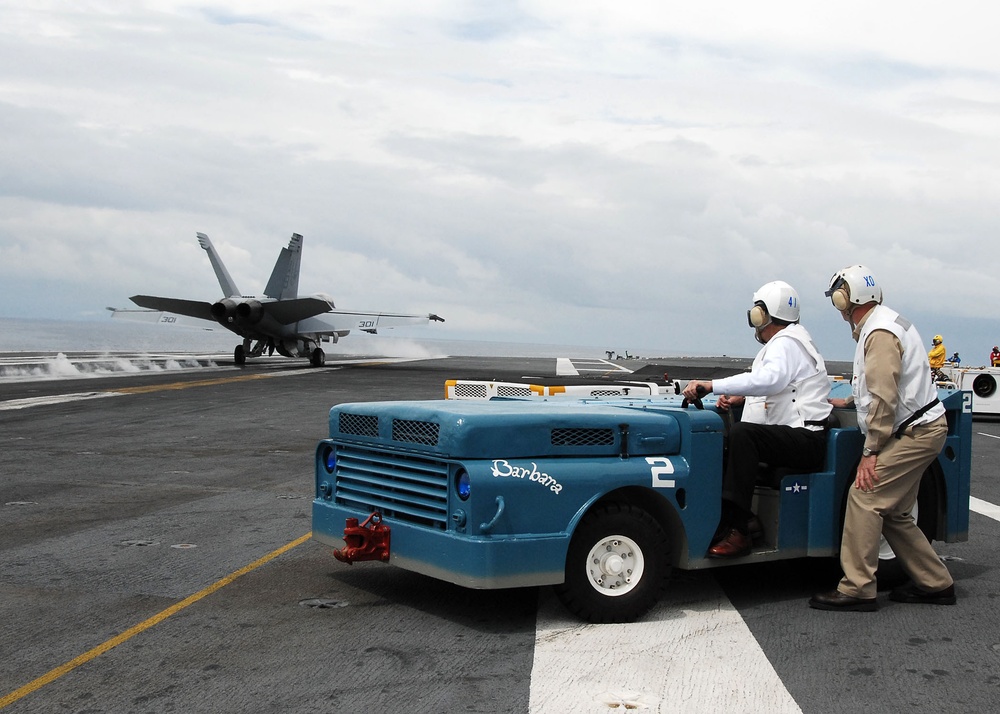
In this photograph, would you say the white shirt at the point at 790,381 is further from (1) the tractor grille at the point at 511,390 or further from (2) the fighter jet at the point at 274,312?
(2) the fighter jet at the point at 274,312

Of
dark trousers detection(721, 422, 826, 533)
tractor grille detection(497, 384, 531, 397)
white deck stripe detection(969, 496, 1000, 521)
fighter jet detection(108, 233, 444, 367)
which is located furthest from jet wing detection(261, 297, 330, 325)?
dark trousers detection(721, 422, 826, 533)

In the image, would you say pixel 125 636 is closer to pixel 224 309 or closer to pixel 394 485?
pixel 394 485

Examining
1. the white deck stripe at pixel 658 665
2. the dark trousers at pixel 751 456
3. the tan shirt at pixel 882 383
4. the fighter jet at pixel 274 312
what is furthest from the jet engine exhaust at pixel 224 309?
the tan shirt at pixel 882 383

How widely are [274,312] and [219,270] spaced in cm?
412

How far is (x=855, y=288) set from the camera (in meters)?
6.29

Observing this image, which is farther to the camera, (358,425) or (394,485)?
(358,425)

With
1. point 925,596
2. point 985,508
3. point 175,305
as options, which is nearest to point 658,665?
point 925,596

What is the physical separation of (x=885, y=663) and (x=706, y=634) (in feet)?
3.03

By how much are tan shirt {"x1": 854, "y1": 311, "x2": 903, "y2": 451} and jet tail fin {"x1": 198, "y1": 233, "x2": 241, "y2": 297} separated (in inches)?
1613

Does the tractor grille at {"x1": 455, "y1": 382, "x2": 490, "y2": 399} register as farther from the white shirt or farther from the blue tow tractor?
the white shirt

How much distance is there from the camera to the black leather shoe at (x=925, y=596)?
6.32m

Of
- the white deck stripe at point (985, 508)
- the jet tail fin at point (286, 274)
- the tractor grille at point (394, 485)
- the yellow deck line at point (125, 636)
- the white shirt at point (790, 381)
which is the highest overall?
the jet tail fin at point (286, 274)

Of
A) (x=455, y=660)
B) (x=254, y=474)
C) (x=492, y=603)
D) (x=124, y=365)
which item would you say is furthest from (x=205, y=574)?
(x=124, y=365)

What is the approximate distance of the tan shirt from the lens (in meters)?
5.93
